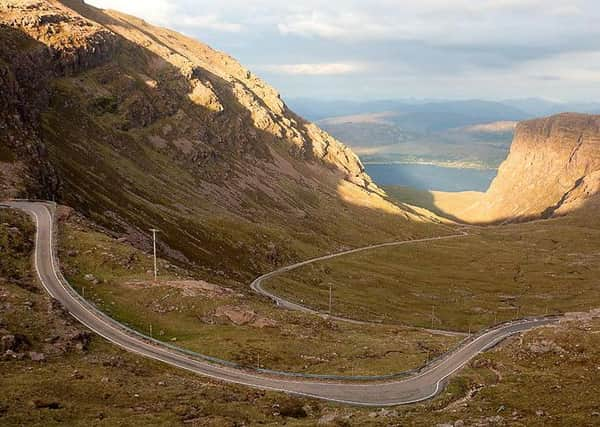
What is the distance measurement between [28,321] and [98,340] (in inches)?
289

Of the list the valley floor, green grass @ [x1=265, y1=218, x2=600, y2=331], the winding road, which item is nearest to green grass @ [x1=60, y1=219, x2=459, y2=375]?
the winding road

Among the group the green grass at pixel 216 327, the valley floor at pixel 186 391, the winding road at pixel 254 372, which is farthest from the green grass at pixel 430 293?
the valley floor at pixel 186 391

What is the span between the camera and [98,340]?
5372 centimetres

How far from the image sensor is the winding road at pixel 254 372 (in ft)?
163

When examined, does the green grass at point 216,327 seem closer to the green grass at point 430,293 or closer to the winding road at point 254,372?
the winding road at point 254,372

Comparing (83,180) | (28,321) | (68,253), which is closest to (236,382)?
(28,321)

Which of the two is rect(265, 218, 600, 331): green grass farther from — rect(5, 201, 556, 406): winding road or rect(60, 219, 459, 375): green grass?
rect(5, 201, 556, 406): winding road

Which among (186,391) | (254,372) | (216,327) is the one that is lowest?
(254,372)

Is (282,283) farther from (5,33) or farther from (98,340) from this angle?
(5,33)

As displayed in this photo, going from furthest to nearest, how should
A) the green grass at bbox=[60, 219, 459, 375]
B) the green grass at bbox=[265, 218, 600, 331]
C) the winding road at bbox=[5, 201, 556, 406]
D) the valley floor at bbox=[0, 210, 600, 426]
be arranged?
the green grass at bbox=[265, 218, 600, 331]
the green grass at bbox=[60, 219, 459, 375]
the winding road at bbox=[5, 201, 556, 406]
the valley floor at bbox=[0, 210, 600, 426]

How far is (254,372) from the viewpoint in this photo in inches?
2076

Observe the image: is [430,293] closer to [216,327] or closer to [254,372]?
[216,327]

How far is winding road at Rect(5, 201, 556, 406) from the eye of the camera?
163 feet

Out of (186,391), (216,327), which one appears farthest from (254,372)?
(216,327)
